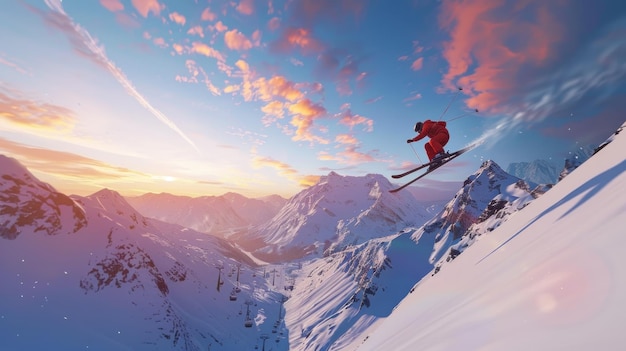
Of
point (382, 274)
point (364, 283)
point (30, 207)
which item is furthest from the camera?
point (364, 283)

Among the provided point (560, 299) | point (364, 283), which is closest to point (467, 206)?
point (364, 283)

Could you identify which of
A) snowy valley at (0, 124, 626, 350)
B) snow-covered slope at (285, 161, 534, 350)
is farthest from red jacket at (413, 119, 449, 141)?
snow-covered slope at (285, 161, 534, 350)

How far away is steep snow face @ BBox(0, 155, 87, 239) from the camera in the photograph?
51.8 m

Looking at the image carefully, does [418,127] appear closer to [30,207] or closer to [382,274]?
[30,207]

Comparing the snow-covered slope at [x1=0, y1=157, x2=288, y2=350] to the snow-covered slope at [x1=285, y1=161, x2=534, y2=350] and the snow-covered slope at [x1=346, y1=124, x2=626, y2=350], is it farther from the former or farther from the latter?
the snow-covered slope at [x1=346, y1=124, x2=626, y2=350]

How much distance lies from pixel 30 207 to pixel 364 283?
104 meters

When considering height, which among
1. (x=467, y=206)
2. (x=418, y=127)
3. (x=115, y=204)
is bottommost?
(x=418, y=127)

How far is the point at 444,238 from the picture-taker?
122 meters

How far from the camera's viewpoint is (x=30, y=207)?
5556 centimetres

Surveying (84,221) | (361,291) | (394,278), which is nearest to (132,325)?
(84,221)

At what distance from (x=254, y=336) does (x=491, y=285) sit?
339 feet

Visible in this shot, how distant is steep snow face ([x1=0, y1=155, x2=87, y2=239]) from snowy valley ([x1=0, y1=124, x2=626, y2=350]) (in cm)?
29

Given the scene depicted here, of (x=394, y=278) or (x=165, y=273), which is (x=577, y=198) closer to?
(x=165, y=273)

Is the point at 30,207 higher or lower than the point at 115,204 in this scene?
lower
